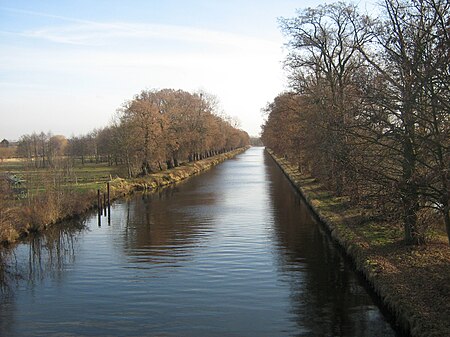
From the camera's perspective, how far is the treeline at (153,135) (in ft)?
160

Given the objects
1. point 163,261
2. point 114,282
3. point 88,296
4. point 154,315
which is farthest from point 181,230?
point 154,315

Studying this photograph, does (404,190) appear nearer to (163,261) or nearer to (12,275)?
(163,261)

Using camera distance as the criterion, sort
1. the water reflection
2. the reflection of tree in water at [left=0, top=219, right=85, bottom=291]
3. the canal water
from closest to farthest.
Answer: the canal water, the reflection of tree in water at [left=0, top=219, right=85, bottom=291], the water reflection

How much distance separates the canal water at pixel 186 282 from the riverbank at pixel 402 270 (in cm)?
57

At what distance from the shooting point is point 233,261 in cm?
1802

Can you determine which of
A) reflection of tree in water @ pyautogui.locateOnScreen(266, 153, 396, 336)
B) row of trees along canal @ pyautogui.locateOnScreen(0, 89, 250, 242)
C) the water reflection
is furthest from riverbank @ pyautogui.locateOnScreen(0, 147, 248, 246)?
reflection of tree in water @ pyautogui.locateOnScreen(266, 153, 396, 336)

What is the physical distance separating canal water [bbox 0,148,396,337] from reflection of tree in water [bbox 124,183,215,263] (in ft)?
0.28

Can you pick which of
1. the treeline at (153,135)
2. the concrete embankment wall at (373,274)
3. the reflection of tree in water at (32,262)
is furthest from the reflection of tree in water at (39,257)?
the concrete embankment wall at (373,274)

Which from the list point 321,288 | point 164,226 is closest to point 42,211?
point 164,226

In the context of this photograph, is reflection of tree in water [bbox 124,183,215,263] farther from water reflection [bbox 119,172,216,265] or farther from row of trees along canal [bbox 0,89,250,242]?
row of trees along canal [bbox 0,89,250,242]

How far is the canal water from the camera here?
11.8m

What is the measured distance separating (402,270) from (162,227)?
14.3m

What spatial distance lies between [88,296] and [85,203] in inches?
671

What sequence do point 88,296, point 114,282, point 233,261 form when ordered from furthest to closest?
point 233,261
point 114,282
point 88,296
